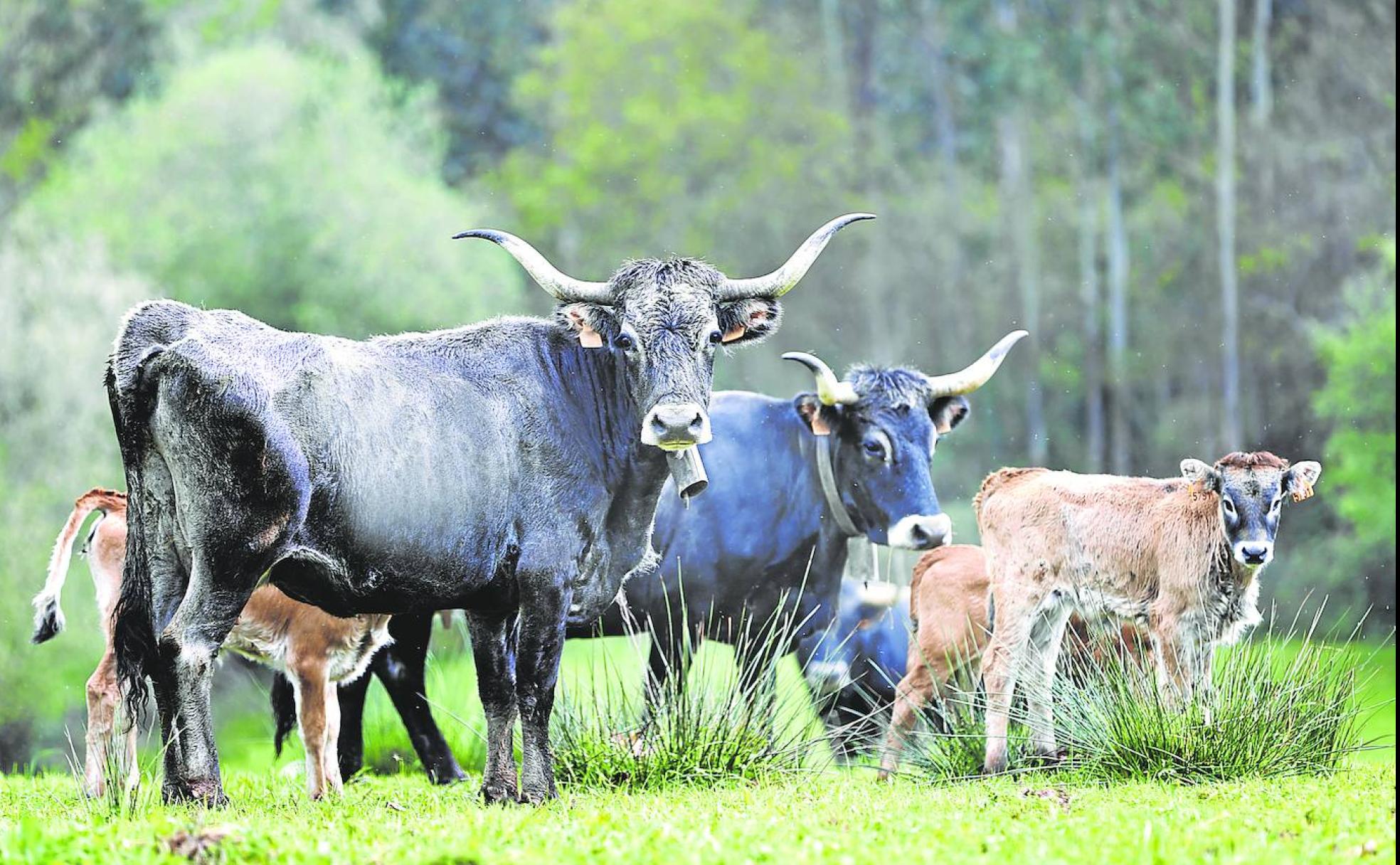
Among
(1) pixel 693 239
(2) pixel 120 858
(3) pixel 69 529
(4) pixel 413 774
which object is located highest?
(1) pixel 693 239

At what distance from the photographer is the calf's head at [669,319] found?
8969 millimetres

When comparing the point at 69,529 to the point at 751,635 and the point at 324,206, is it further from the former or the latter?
the point at 324,206

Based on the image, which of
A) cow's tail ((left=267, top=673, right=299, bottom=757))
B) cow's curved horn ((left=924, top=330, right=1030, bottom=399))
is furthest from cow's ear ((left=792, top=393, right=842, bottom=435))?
cow's tail ((left=267, top=673, right=299, bottom=757))

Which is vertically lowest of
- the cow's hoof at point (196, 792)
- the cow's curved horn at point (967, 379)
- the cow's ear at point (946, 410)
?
the cow's hoof at point (196, 792)

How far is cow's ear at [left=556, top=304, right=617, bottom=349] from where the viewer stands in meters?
9.55

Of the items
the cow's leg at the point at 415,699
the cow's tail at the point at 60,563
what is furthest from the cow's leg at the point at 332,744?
the cow's tail at the point at 60,563

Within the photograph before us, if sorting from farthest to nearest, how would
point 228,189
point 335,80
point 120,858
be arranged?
point 335,80 < point 228,189 < point 120,858

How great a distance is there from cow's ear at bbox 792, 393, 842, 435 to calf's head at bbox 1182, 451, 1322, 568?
2402mm

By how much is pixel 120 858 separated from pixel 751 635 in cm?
560

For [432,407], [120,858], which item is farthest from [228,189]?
[120,858]

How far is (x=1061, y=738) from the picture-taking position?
10.0 metres

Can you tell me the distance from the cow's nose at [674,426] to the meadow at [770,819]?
5.67 feet

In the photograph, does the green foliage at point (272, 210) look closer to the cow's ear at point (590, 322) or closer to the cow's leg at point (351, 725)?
the cow's leg at point (351, 725)

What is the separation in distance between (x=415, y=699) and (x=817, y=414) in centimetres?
322
